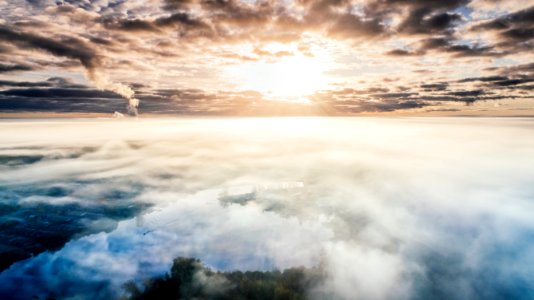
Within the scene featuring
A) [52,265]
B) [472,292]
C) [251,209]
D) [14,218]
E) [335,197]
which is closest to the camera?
[52,265]

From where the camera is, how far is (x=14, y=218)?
50188 millimetres

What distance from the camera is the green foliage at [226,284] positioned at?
94.9 ft

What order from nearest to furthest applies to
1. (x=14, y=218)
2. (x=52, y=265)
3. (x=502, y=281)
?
(x=52, y=265)
(x=502, y=281)
(x=14, y=218)

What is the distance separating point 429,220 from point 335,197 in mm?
20077

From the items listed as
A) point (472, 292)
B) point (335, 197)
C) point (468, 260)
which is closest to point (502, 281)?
point (468, 260)

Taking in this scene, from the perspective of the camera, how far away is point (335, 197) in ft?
249

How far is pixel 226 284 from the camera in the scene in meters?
30.9

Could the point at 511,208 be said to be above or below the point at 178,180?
below

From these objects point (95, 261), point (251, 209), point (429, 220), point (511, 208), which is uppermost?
point (95, 261)

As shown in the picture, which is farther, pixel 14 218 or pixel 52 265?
pixel 14 218

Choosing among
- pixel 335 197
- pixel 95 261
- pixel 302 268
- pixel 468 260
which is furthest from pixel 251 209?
pixel 468 260

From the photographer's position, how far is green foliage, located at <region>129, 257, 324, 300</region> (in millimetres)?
28922

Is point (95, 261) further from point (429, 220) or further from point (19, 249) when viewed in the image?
point (429, 220)

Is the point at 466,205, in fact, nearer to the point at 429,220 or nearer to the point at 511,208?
the point at 511,208
